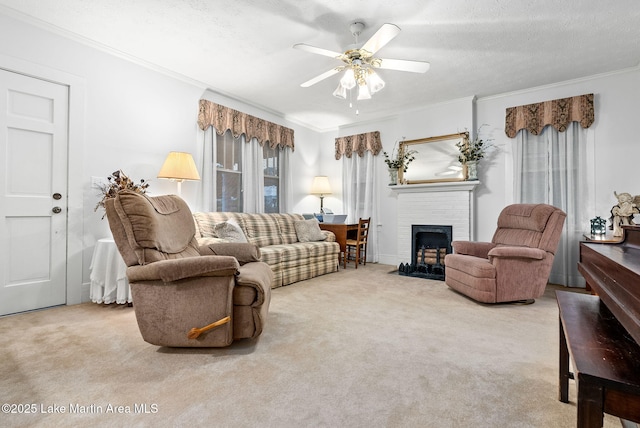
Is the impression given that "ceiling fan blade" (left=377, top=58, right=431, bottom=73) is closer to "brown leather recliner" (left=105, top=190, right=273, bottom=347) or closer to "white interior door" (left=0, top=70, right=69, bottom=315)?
"brown leather recliner" (left=105, top=190, right=273, bottom=347)

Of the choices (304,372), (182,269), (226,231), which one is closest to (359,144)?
(226,231)

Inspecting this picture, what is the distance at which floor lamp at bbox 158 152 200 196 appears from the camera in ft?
11.1

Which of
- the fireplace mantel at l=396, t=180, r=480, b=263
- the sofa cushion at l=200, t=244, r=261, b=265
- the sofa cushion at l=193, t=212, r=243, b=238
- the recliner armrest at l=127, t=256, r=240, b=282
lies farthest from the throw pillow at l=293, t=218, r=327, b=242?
the recliner armrest at l=127, t=256, r=240, b=282

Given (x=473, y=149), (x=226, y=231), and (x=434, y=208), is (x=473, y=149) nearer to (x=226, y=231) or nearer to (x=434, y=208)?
(x=434, y=208)

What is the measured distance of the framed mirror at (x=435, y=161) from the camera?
4.68 meters

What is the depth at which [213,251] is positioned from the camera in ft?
8.39

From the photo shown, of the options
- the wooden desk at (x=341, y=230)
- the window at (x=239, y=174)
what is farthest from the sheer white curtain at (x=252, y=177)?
the wooden desk at (x=341, y=230)

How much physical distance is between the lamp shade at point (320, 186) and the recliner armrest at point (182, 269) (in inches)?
158

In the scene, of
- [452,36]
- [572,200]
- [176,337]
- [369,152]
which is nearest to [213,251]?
[176,337]

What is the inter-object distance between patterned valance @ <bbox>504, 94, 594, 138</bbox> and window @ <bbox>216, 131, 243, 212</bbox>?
3869 millimetres

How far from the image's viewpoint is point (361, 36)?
294 cm

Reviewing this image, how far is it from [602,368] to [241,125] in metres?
4.56

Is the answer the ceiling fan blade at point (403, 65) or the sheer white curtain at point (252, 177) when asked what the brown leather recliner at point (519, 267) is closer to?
the ceiling fan blade at point (403, 65)

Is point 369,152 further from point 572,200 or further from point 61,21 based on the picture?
point 61,21
